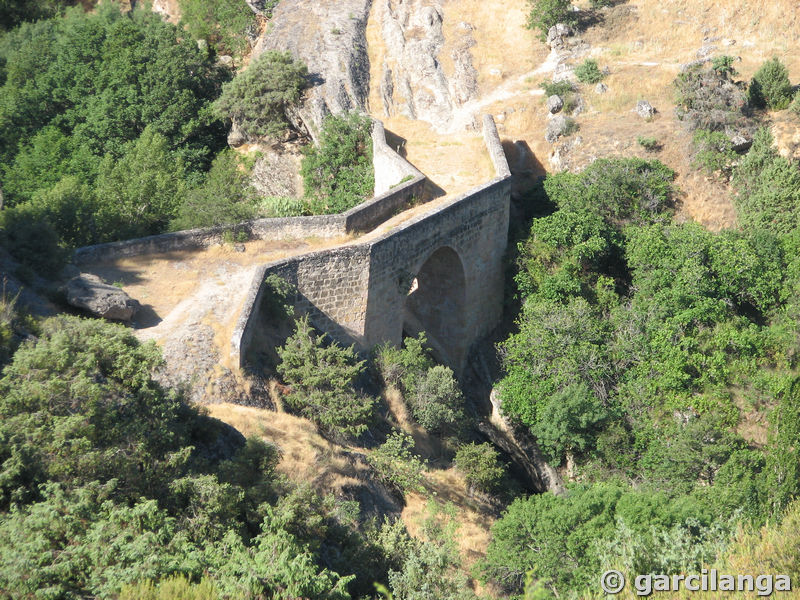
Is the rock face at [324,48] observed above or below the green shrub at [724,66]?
above

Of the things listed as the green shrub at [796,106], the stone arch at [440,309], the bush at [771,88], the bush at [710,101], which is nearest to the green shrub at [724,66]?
A: the bush at [710,101]

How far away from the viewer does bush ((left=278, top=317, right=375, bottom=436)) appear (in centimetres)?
1747

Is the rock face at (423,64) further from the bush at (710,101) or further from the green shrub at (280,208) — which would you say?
the bush at (710,101)

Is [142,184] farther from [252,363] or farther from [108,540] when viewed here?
[108,540]

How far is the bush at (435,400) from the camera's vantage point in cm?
2002

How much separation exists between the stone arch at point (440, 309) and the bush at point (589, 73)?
11.7 meters

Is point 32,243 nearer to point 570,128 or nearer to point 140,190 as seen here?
point 140,190

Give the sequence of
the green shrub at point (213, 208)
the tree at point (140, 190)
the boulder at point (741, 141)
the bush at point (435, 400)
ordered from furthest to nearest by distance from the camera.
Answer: the boulder at point (741, 141)
the tree at point (140, 190)
the green shrub at point (213, 208)
the bush at point (435, 400)

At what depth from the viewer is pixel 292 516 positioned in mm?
12430

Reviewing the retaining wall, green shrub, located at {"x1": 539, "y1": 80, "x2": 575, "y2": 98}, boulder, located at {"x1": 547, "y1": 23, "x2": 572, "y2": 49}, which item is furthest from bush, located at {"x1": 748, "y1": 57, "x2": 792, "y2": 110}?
the retaining wall

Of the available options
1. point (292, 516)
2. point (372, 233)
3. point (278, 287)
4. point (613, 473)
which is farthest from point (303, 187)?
point (292, 516)

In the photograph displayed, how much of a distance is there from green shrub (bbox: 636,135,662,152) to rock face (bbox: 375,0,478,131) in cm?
680

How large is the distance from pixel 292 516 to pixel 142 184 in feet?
49.5

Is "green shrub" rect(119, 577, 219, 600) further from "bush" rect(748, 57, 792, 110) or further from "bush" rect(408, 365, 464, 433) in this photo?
"bush" rect(748, 57, 792, 110)
